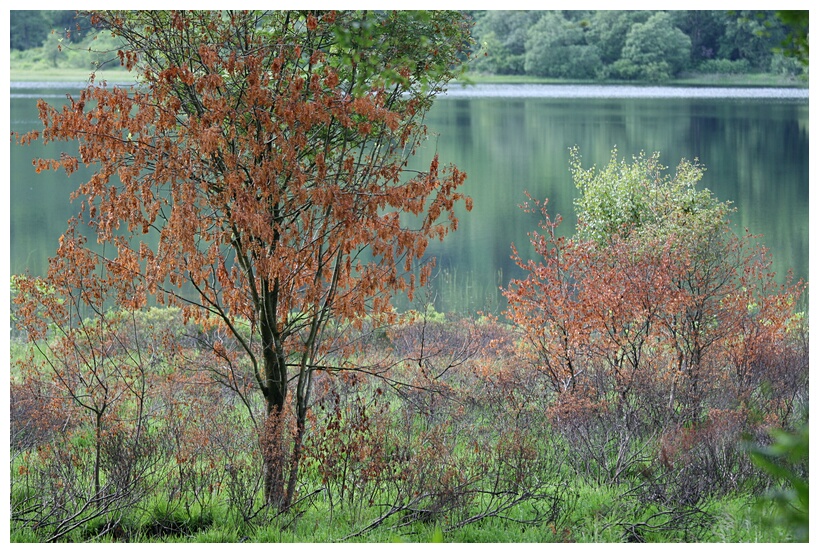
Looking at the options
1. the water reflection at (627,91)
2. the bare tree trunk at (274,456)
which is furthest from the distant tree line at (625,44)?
the bare tree trunk at (274,456)

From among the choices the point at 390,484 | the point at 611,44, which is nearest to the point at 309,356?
the point at 390,484

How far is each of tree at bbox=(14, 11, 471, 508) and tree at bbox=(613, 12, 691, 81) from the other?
469 centimetres

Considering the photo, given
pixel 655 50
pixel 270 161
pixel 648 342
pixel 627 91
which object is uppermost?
pixel 655 50

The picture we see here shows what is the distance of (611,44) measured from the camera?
9.75m

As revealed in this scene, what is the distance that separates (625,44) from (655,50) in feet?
0.98

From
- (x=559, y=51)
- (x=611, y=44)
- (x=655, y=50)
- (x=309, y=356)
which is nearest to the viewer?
(x=309, y=356)

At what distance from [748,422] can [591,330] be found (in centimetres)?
112

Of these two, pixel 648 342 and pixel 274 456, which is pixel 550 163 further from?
pixel 274 456

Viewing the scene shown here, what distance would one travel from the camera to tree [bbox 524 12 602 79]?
9.08 m

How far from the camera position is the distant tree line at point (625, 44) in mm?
9070

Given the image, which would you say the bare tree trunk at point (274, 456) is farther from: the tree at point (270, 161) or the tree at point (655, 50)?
the tree at point (655, 50)

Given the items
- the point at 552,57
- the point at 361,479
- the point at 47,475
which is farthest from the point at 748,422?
the point at 552,57

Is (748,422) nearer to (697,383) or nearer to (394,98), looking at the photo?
(697,383)

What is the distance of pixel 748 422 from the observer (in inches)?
224
